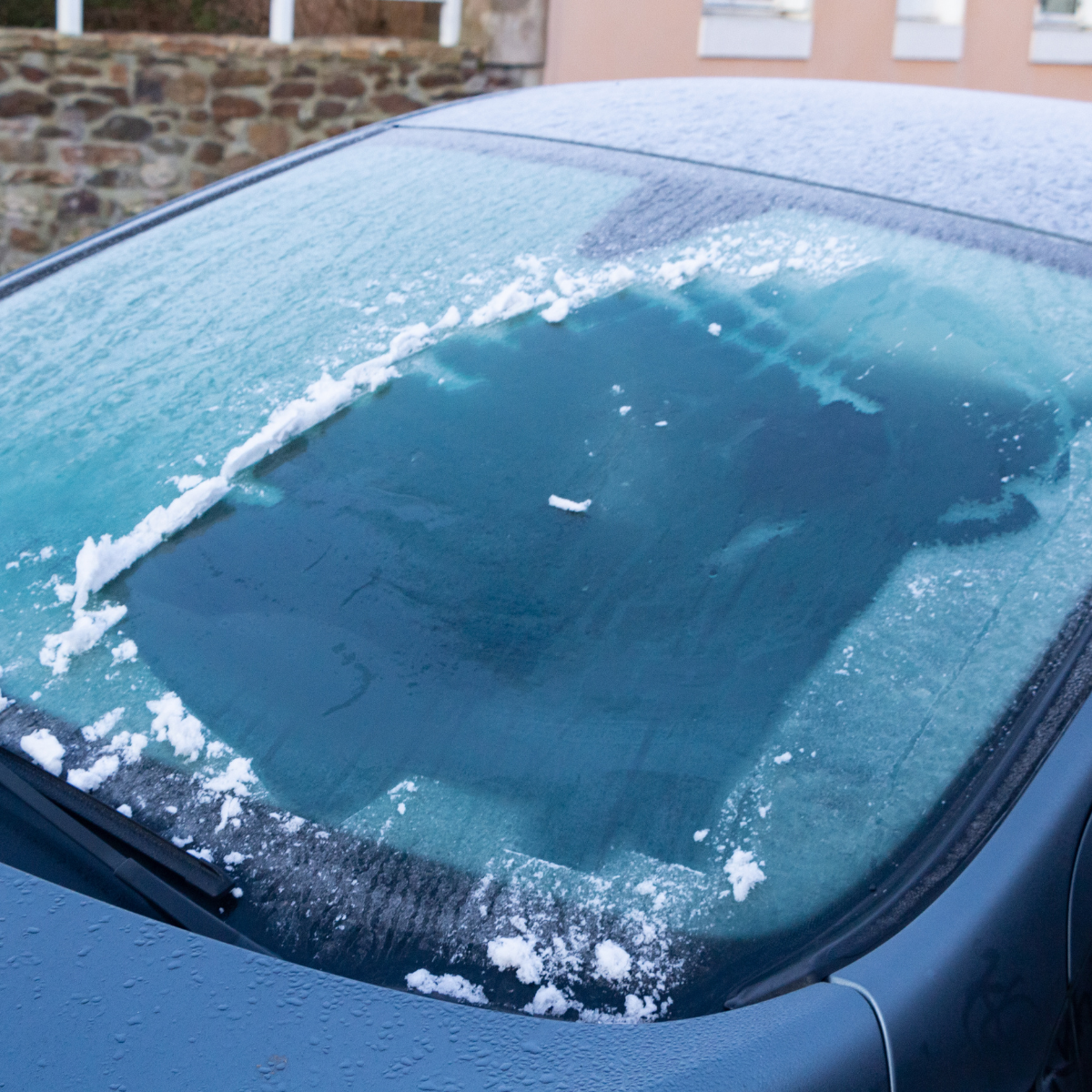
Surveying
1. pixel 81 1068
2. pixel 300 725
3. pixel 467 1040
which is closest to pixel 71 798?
pixel 300 725

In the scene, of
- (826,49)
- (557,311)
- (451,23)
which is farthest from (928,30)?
(557,311)

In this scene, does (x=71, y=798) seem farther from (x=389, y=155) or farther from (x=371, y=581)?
(x=389, y=155)

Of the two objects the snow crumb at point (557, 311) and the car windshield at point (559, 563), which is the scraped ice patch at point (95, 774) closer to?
the car windshield at point (559, 563)

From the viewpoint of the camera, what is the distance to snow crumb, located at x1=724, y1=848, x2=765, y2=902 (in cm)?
95

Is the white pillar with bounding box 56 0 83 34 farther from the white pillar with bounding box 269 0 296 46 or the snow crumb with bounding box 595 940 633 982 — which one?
the snow crumb with bounding box 595 940 633 982

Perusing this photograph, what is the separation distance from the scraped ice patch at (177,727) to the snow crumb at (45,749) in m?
0.09

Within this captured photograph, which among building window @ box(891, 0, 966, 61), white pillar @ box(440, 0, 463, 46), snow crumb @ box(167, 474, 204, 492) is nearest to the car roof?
snow crumb @ box(167, 474, 204, 492)

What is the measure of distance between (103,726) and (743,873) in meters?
0.62

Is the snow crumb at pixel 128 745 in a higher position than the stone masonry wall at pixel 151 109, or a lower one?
lower

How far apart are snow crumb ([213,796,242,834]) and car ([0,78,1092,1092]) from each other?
0.05ft

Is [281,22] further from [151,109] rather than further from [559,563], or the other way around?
[559,563]

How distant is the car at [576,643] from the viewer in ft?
2.77

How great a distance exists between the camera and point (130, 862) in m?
0.97

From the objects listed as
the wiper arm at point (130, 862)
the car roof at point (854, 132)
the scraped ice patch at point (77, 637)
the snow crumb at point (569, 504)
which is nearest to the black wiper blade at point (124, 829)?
the wiper arm at point (130, 862)
